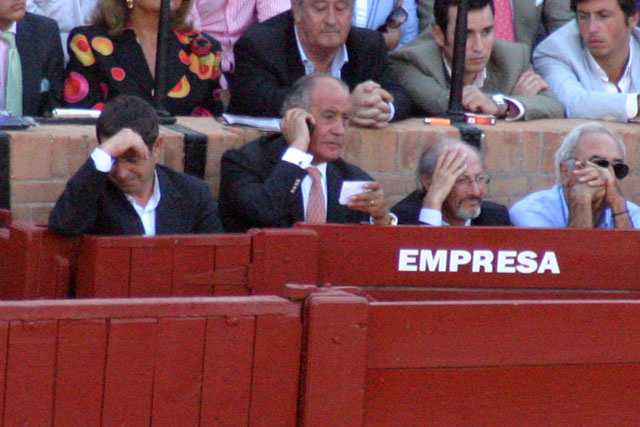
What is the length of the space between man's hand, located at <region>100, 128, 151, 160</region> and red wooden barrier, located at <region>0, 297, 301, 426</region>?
1037mm

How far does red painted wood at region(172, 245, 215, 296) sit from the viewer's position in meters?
3.38

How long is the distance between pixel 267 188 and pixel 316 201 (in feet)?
0.76

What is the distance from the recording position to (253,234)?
347cm

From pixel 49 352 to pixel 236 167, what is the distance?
6.00 ft

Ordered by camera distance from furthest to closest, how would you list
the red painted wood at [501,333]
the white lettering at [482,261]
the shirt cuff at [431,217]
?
the shirt cuff at [431,217]
the white lettering at [482,261]
the red painted wood at [501,333]

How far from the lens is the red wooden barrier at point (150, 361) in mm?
2555

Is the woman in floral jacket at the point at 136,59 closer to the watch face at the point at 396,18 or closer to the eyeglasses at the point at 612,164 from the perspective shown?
the watch face at the point at 396,18

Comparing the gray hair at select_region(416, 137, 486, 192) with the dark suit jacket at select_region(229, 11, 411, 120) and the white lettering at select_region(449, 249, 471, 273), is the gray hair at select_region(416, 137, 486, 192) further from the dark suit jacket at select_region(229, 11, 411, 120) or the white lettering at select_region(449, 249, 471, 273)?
the white lettering at select_region(449, 249, 471, 273)

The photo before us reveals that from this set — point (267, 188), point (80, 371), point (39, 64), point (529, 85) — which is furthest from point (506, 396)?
point (529, 85)

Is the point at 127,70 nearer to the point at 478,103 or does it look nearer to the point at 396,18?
the point at 478,103

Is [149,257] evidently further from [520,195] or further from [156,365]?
[520,195]

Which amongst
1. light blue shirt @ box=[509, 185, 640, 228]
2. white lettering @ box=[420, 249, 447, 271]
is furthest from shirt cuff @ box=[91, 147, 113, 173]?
light blue shirt @ box=[509, 185, 640, 228]

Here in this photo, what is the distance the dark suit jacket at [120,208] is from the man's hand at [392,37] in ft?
6.85

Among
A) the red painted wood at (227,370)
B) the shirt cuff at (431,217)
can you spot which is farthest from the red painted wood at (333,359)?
the shirt cuff at (431,217)
